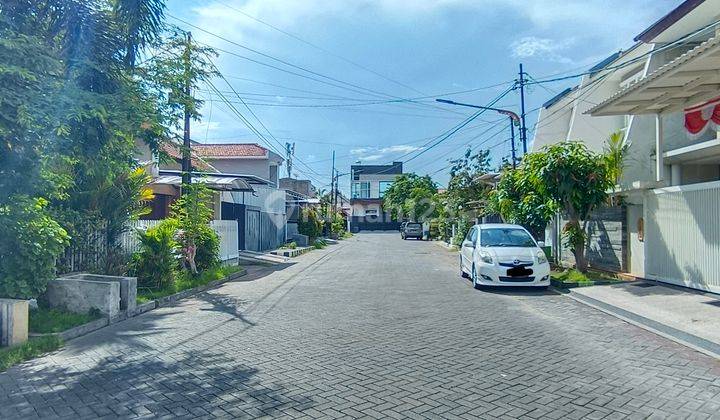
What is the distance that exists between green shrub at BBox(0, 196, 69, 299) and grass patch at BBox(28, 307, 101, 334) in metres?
0.40

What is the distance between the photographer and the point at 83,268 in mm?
10188

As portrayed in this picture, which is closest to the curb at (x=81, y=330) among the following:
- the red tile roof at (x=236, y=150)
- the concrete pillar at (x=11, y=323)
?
the concrete pillar at (x=11, y=323)

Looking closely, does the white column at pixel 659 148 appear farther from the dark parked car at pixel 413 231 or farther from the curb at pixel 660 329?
the dark parked car at pixel 413 231

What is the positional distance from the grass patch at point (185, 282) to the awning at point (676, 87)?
1036 centimetres

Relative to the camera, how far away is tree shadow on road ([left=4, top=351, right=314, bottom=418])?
14.9ft

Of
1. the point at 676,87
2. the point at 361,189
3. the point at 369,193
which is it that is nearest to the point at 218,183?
the point at 676,87

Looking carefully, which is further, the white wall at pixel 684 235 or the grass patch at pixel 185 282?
the grass patch at pixel 185 282

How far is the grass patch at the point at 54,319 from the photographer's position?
755cm

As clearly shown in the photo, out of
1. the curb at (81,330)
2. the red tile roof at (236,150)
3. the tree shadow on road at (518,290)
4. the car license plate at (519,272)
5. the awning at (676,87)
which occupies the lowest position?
the tree shadow on road at (518,290)

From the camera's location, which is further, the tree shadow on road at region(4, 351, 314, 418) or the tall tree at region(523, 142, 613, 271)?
the tall tree at region(523, 142, 613, 271)

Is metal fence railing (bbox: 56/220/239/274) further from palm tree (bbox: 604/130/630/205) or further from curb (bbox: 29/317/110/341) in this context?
palm tree (bbox: 604/130/630/205)

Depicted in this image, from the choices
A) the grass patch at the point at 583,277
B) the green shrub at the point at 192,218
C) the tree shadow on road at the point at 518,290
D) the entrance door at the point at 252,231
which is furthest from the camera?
the entrance door at the point at 252,231

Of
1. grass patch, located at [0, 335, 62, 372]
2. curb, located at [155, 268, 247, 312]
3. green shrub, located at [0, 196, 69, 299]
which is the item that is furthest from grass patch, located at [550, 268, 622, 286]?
green shrub, located at [0, 196, 69, 299]

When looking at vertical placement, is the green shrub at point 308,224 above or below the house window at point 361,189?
below
